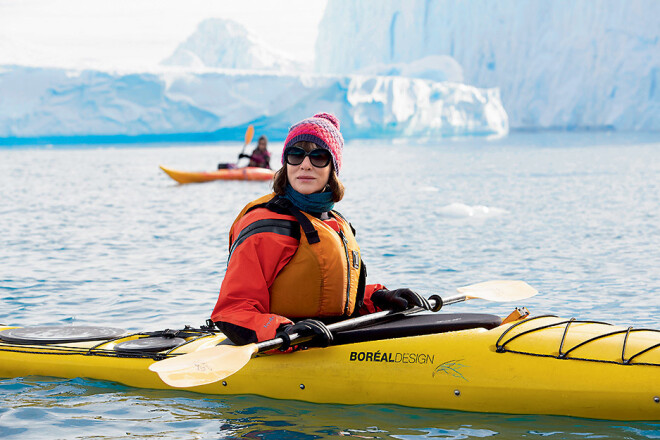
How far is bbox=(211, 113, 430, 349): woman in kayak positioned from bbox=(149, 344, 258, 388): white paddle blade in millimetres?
80

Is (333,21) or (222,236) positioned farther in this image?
(333,21)

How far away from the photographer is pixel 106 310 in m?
5.12

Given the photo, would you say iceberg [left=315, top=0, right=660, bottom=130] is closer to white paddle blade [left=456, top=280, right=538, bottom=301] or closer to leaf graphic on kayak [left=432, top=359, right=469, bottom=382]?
white paddle blade [left=456, top=280, right=538, bottom=301]

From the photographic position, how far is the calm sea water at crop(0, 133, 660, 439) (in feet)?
9.61

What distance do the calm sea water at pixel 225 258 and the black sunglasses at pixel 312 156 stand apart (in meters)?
0.91

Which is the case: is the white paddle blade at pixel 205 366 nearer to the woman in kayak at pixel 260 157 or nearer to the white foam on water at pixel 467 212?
the white foam on water at pixel 467 212

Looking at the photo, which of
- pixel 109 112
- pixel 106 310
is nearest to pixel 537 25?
pixel 109 112

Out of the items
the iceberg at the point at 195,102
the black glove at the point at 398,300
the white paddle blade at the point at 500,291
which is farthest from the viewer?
the iceberg at the point at 195,102

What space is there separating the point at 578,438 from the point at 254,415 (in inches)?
45.0

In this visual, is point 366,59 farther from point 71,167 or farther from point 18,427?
→ point 18,427

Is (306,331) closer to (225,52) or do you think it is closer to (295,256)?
(295,256)

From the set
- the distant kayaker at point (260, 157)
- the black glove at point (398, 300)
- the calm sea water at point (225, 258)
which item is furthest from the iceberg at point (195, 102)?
the black glove at point (398, 300)

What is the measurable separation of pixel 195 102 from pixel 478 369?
2534 centimetres

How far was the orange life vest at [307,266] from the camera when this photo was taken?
Answer: 2.78m
